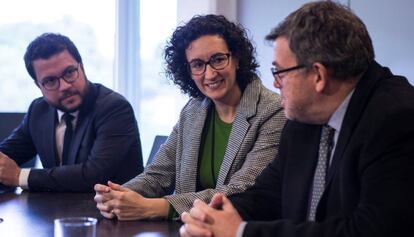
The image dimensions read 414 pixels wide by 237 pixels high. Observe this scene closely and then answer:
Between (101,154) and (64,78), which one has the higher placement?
(64,78)

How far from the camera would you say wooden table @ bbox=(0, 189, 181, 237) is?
5.27 feet

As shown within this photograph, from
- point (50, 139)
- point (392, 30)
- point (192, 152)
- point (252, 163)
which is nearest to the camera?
point (252, 163)

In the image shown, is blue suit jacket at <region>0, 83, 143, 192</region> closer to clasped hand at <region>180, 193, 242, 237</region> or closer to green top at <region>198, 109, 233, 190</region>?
green top at <region>198, 109, 233, 190</region>

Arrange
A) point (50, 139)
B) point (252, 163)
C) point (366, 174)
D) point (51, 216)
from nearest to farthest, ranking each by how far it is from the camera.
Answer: point (366, 174) → point (51, 216) → point (252, 163) → point (50, 139)

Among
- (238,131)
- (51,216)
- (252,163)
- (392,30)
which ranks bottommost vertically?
(51,216)

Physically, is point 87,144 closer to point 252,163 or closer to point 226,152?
point 226,152

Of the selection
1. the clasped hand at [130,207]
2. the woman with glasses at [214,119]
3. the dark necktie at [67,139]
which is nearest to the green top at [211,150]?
the woman with glasses at [214,119]

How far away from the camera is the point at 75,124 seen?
2.69 m

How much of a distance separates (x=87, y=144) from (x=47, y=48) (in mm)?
504

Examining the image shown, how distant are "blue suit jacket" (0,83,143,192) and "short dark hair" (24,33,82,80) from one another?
0.21 meters

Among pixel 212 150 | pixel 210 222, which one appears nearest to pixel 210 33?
pixel 212 150

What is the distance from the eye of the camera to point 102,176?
2436 millimetres

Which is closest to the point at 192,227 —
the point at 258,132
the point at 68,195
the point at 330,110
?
the point at 330,110

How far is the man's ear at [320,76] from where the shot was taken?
142 centimetres
